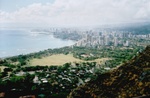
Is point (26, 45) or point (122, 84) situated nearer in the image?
point (122, 84)

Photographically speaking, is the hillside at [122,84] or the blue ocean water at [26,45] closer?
the hillside at [122,84]

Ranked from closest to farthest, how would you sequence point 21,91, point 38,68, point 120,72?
point 120,72 < point 21,91 < point 38,68

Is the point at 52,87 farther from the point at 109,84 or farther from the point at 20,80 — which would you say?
the point at 109,84

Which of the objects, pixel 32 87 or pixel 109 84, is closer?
pixel 109 84

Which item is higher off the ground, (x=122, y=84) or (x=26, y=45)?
(x=122, y=84)

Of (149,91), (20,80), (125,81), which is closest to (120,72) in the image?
(125,81)

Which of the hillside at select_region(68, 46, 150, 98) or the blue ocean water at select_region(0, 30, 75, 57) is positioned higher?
the hillside at select_region(68, 46, 150, 98)

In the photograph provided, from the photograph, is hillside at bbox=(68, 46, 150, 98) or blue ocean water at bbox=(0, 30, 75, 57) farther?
blue ocean water at bbox=(0, 30, 75, 57)

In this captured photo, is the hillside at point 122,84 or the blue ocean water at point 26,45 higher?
the hillside at point 122,84
